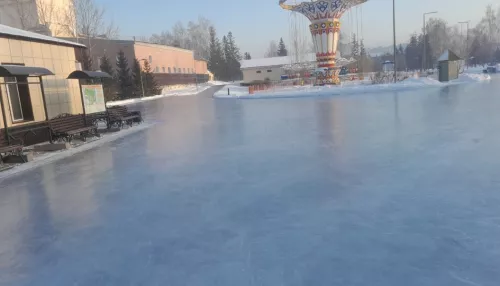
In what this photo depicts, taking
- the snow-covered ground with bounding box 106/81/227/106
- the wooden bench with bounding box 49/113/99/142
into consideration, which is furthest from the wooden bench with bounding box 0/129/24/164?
the snow-covered ground with bounding box 106/81/227/106

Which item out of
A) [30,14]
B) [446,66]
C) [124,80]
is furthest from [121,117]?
[30,14]

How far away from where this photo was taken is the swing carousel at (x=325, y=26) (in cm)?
3666

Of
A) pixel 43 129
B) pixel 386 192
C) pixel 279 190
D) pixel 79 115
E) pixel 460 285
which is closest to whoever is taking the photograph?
pixel 460 285

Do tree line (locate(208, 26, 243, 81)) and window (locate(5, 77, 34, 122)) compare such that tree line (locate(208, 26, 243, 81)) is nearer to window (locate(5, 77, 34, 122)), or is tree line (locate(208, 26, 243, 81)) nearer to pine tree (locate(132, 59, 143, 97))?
pine tree (locate(132, 59, 143, 97))

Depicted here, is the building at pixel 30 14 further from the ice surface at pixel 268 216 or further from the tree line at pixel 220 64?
the tree line at pixel 220 64

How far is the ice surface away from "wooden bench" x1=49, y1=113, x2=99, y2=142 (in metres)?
3.06

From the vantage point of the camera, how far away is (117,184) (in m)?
7.37

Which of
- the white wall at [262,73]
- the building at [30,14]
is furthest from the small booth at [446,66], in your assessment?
the building at [30,14]

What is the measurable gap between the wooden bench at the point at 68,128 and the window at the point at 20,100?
867 mm

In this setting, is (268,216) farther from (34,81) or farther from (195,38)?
(195,38)

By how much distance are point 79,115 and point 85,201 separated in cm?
995

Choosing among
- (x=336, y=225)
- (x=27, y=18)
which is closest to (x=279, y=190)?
(x=336, y=225)

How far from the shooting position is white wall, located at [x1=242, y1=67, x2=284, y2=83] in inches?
2849

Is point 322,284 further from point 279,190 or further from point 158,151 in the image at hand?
point 158,151
